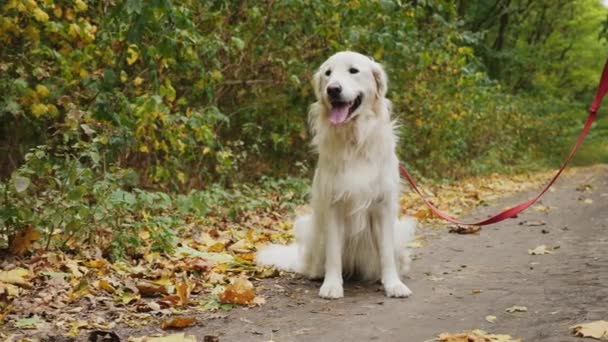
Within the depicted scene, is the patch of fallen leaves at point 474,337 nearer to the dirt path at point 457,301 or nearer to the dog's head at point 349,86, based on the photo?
the dirt path at point 457,301

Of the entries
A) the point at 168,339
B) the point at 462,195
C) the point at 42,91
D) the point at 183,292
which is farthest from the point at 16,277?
the point at 462,195

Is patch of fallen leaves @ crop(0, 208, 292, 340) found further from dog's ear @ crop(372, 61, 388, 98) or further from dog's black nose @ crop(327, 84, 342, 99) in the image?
dog's ear @ crop(372, 61, 388, 98)

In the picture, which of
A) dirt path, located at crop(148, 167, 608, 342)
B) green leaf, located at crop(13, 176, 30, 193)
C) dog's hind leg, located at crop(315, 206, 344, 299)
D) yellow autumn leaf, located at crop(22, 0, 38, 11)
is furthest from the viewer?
yellow autumn leaf, located at crop(22, 0, 38, 11)

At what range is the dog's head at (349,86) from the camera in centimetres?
394

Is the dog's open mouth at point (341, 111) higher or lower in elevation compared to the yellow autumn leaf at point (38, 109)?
lower

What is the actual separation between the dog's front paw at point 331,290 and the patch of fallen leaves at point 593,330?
1.46 metres

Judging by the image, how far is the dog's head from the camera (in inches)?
155

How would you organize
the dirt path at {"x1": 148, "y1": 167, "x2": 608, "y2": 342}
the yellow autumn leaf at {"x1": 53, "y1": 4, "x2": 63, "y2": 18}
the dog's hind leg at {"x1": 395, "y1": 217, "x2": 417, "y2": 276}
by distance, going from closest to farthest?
the dirt path at {"x1": 148, "y1": 167, "x2": 608, "y2": 342} → the dog's hind leg at {"x1": 395, "y1": 217, "x2": 417, "y2": 276} → the yellow autumn leaf at {"x1": 53, "y1": 4, "x2": 63, "y2": 18}

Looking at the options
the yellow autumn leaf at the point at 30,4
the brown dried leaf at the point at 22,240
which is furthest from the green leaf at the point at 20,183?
the yellow autumn leaf at the point at 30,4

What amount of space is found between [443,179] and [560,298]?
9054 mm

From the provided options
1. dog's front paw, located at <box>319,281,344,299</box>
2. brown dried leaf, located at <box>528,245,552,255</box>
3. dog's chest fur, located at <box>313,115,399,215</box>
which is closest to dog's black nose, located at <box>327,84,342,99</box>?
dog's chest fur, located at <box>313,115,399,215</box>

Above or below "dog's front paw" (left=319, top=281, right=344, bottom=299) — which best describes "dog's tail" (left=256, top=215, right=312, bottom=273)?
above

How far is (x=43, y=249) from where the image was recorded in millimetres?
4066

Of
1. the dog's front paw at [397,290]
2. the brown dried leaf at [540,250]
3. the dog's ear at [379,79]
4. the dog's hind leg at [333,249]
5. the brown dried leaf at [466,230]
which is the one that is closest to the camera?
the dog's front paw at [397,290]
